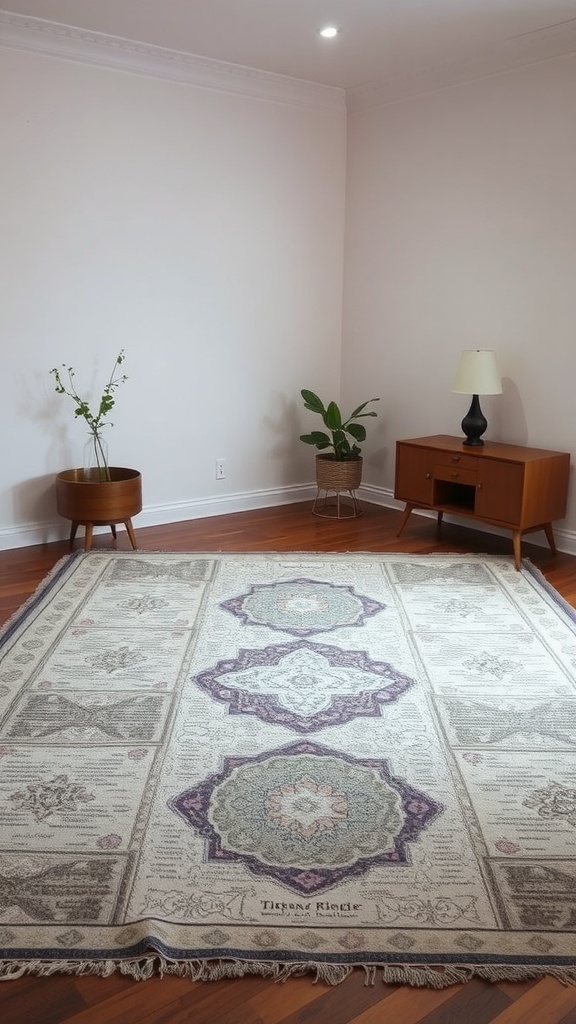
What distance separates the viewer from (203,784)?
2.32 m

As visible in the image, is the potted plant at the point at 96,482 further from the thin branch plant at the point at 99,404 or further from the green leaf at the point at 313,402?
the green leaf at the point at 313,402

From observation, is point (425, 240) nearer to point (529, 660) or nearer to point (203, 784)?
point (529, 660)

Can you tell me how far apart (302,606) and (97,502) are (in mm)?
1311

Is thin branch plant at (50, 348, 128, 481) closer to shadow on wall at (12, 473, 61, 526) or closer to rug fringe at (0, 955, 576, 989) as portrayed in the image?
shadow on wall at (12, 473, 61, 526)

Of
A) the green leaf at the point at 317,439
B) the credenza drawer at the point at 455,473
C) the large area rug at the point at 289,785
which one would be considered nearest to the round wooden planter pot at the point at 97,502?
the large area rug at the point at 289,785

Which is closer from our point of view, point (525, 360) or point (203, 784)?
point (203, 784)

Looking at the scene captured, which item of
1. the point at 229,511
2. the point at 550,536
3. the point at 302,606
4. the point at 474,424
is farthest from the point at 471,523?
the point at 302,606

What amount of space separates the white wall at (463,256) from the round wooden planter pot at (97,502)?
6.34 ft

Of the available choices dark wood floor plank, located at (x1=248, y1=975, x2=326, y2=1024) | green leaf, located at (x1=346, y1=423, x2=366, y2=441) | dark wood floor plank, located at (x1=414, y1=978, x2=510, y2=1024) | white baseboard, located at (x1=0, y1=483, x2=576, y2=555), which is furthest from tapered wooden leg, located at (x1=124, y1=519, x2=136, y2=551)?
dark wood floor plank, located at (x1=414, y1=978, x2=510, y2=1024)

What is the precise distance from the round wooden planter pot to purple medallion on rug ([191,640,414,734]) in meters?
1.50

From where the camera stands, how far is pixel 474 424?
464cm

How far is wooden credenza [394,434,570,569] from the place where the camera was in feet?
14.1

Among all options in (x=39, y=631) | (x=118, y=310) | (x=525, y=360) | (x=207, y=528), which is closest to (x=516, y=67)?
(x=525, y=360)

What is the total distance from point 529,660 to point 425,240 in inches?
117
